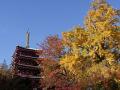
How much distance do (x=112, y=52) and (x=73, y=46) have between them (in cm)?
392

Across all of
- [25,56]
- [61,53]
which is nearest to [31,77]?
[25,56]

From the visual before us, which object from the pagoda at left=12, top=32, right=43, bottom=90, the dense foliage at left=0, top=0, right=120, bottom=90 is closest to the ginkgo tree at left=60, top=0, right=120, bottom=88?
the dense foliage at left=0, top=0, right=120, bottom=90

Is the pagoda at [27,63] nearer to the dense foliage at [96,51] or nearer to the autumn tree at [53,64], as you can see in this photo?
the autumn tree at [53,64]

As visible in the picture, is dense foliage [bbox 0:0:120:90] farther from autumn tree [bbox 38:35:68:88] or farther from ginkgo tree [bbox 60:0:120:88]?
autumn tree [bbox 38:35:68:88]

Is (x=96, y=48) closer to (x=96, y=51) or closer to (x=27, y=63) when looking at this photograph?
(x=96, y=51)

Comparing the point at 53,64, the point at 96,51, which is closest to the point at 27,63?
the point at 53,64

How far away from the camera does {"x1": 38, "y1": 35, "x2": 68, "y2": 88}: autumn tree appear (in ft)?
77.0

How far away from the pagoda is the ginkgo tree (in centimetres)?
1169

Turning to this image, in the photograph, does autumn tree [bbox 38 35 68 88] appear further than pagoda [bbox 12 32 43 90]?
No

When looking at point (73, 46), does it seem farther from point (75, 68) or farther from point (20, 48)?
point (20, 48)

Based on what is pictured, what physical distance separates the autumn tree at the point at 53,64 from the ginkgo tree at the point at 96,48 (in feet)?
14.8

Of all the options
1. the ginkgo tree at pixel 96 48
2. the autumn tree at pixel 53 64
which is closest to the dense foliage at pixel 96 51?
the ginkgo tree at pixel 96 48

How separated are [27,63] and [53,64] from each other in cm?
821

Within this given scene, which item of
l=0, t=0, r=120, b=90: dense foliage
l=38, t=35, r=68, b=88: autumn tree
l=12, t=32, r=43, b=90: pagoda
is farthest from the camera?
l=12, t=32, r=43, b=90: pagoda
